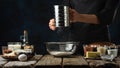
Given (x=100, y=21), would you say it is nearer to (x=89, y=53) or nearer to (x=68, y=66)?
(x=89, y=53)

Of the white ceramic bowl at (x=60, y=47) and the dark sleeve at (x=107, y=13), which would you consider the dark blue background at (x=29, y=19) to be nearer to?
the dark sleeve at (x=107, y=13)

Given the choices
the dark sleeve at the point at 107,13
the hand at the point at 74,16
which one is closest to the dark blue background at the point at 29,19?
the dark sleeve at the point at 107,13

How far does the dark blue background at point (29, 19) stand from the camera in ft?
15.2

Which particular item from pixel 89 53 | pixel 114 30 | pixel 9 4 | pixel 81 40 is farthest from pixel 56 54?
pixel 9 4

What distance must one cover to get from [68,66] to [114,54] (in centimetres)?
60

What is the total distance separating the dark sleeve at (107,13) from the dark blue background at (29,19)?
196 centimetres

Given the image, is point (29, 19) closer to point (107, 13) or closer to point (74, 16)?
point (107, 13)

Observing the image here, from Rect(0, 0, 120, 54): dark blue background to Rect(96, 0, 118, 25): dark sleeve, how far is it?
1965 mm

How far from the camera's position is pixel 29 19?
4.66 metres

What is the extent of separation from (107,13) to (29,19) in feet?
7.22

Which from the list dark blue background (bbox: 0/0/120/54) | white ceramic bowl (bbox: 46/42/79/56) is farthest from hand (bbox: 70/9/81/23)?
dark blue background (bbox: 0/0/120/54)

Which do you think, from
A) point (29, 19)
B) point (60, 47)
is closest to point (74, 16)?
point (60, 47)

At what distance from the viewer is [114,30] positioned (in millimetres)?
4398

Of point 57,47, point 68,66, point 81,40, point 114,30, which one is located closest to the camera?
point 68,66
